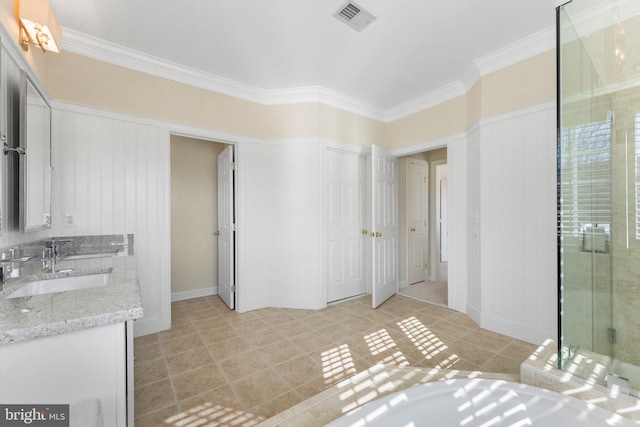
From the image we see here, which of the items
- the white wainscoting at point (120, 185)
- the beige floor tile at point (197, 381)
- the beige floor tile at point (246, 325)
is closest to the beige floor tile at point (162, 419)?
the beige floor tile at point (197, 381)

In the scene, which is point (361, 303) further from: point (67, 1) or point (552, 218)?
point (67, 1)

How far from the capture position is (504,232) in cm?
264

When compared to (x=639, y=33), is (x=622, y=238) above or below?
below

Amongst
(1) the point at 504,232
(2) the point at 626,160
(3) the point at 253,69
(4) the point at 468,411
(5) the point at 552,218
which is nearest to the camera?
(4) the point at 468,411

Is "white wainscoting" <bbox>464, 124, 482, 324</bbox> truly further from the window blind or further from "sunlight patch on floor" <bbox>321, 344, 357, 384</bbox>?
"sunlight patch on floor" <bbox>321, 344, 357, 384</bbox>

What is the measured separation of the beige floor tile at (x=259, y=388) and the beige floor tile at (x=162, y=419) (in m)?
0.35

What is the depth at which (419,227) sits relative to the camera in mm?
4578

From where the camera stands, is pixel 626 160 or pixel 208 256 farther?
pixel 208 256

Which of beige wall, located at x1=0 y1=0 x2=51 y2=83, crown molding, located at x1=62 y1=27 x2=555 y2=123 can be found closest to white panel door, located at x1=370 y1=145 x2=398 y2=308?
crown molding, located at x1=62 y1=27 x2=555 y2=123

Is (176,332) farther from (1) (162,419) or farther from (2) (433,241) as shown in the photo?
(2) (433,241)

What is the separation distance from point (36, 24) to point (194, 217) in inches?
97.7

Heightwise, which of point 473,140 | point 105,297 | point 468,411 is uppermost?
point 473,140

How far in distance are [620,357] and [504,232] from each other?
136 cm

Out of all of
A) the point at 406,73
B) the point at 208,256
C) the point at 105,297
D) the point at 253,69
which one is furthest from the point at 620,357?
the point at 208,256
